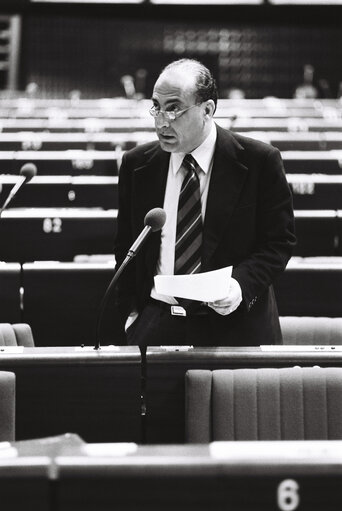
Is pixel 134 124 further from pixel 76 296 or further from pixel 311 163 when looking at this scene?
pixel 76 296

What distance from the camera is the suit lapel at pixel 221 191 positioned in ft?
6.40

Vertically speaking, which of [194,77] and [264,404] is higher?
[194,77]

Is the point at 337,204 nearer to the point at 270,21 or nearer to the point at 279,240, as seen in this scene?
the point at 279,240

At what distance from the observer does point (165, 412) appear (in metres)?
1.62

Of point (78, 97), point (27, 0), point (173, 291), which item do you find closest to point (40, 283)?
point (173, 291)

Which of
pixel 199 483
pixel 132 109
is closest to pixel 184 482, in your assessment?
pixel 199 483

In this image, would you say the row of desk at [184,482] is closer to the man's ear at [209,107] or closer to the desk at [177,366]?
the desk at [177,366]

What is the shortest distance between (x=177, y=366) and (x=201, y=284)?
166mm

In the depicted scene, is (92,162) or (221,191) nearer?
(221,191)

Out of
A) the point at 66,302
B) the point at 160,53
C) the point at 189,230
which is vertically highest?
the point at 160,53

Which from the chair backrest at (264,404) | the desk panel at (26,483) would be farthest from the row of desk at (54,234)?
the desk panel at (26,483)

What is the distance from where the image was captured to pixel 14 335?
2.13 metres

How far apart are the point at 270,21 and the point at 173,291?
293 inches

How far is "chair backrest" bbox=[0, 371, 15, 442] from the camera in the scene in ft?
5.08
